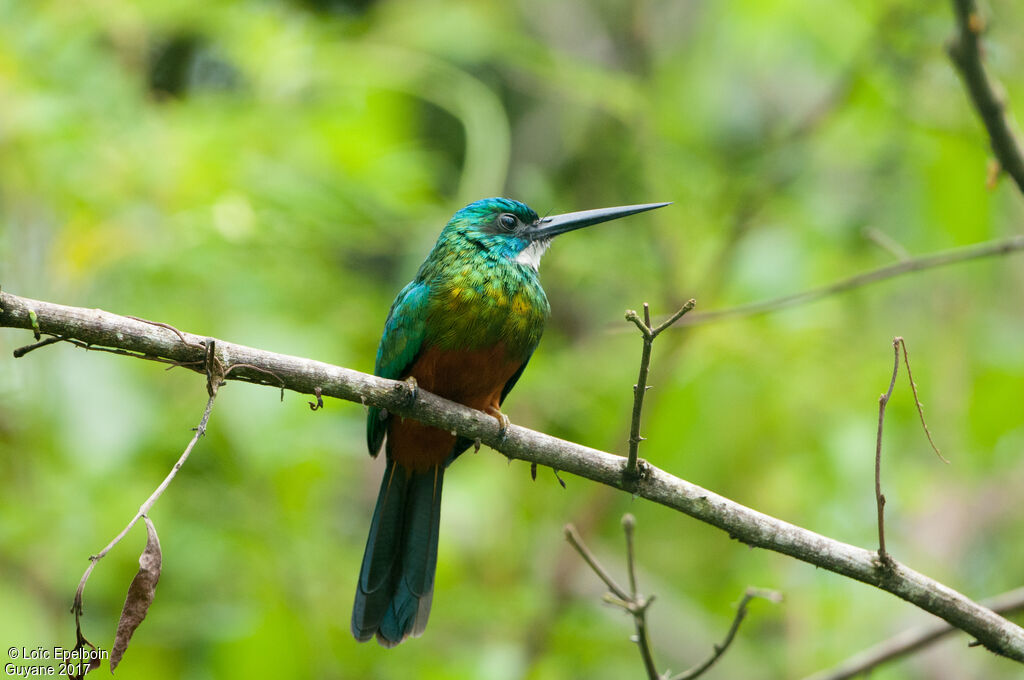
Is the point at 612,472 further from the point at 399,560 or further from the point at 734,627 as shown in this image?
the point at 399,560

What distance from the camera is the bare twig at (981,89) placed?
2199 millimetres

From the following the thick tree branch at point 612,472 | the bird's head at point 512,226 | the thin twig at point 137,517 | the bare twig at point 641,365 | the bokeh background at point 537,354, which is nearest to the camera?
the thin twig at point 137,517

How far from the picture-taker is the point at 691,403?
Answer: 146 inches

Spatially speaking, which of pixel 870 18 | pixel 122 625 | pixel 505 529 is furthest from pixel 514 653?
pixel 870 18

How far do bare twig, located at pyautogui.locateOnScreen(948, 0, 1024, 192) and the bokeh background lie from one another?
0.36 metres

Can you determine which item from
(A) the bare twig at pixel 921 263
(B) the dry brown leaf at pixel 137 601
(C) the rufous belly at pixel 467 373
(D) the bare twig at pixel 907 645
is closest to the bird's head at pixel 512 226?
(C) the rufous belly at pixel 467 373

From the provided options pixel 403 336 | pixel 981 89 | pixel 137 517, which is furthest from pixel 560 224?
pixel 137 517

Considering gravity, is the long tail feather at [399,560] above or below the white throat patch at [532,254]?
below

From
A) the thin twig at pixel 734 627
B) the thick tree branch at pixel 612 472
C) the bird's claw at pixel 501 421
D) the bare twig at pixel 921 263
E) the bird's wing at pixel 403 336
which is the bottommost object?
the thin twig at pixel 734 627

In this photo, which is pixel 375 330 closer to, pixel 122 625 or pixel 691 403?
pixel 691 403

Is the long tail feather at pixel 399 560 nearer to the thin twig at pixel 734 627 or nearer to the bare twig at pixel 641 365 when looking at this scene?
the thin twig at pixel 734 627

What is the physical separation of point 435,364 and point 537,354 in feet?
4.83

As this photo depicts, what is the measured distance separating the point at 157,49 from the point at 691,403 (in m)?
2.77

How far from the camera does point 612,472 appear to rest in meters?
1.88
